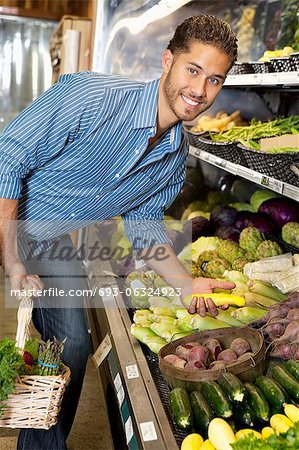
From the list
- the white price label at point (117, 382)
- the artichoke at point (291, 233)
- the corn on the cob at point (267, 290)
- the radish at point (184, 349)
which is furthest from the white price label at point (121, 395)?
the artichoke at point (291, 233)

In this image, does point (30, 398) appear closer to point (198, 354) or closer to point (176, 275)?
point (198, 354)

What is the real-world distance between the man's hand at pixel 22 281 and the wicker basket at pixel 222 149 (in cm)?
134

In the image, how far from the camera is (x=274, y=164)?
8.60 ft

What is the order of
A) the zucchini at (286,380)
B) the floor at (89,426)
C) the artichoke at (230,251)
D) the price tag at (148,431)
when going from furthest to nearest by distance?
1. the artichoke at (230,251)
2. the floor at (89,426)
3. the zucchini at (286,380)
4. the price tag at (148,431)

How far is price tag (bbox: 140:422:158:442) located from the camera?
1.83 m

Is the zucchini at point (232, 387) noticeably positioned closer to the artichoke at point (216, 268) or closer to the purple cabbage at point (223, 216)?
the artichoke at point (216, 268)

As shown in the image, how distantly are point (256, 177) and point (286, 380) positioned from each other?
114 centimetres

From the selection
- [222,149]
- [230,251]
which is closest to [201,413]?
[230,251]

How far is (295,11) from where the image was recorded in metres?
3.73

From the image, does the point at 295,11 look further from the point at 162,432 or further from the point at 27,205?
the point at 162,432

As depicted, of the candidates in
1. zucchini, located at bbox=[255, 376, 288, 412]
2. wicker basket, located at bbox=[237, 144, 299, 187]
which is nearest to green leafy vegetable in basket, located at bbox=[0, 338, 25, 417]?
zucchini, located at bbox=[255, 376, 288, 412]

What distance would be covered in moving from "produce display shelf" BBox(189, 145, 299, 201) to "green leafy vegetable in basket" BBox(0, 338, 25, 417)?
115cm

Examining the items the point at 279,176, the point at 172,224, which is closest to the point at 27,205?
the point at 279,176

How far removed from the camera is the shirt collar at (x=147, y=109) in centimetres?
234
